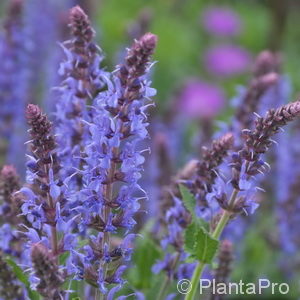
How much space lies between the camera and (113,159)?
1.51 metres

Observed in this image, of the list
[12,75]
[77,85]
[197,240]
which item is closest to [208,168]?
[197,240]

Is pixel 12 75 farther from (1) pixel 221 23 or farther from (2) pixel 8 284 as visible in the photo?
(1) pixel 221 23

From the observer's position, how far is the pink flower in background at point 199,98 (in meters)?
6.88

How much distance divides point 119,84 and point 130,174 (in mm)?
204

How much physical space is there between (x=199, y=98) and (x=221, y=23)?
66.1 inches

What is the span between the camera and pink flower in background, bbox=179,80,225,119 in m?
6.88

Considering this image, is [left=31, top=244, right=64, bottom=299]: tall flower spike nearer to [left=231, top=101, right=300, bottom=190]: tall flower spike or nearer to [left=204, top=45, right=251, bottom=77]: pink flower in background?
[left=231, top=101, right=300, bottom=190]: tall flower spike

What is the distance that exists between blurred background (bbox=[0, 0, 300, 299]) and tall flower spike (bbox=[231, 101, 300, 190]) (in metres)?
1.15

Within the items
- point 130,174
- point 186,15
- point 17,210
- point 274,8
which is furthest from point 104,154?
point 186,15

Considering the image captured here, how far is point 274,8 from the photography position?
7.78m

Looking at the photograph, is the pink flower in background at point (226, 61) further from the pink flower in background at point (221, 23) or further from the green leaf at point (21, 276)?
the green leaf at point (21, 276)

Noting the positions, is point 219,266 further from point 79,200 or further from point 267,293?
point 267,293

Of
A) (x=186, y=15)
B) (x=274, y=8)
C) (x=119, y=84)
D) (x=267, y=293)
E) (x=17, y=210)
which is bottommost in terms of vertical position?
(x=267, y=293)

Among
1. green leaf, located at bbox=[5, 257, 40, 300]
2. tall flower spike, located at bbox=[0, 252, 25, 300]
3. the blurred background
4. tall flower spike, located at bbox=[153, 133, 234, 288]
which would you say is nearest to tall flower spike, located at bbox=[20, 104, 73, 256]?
green leaf, located at bbox=[5, 257, 40, 300]
